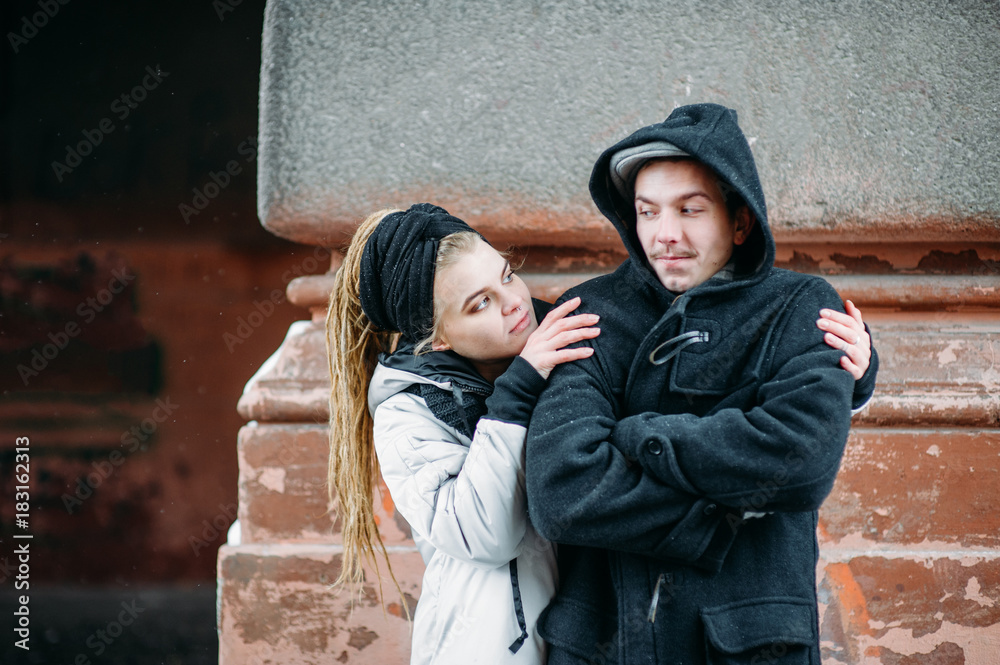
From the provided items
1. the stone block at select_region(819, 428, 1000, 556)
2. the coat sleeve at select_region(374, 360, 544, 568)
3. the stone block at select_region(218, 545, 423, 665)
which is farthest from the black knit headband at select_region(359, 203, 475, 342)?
the stone block at select_region(819, 428, 1000, 556)

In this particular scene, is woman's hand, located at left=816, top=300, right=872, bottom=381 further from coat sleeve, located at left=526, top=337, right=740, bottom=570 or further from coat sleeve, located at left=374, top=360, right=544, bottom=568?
coat sleeve, located at left=374, top=360, right=544, bottom=568

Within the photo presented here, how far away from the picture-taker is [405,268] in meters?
1.55

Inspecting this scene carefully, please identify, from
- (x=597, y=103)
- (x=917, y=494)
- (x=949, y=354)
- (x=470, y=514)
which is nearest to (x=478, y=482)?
(x=470, y=514)

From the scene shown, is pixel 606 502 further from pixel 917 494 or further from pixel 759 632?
pixel 917 494

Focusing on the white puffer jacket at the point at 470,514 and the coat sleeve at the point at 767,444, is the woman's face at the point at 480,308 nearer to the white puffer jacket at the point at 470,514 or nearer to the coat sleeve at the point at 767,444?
the white puffer jacket at the point at 470,514

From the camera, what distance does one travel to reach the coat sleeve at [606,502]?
1.25 meters

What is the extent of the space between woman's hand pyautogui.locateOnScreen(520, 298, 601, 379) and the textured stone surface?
1.00 m

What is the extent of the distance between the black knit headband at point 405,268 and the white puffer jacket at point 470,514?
0.13 m

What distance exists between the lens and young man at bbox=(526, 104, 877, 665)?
1218 mm

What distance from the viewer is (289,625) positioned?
2404 millimetres

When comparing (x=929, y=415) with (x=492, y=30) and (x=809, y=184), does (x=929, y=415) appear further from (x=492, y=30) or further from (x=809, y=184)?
(x=492, y=30)

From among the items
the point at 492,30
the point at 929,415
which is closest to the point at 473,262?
the point at 492,30

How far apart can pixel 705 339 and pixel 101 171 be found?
363cm

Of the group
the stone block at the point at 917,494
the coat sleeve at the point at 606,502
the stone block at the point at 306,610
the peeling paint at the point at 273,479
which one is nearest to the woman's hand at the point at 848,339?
the coat sleeve at the point at 606,502
